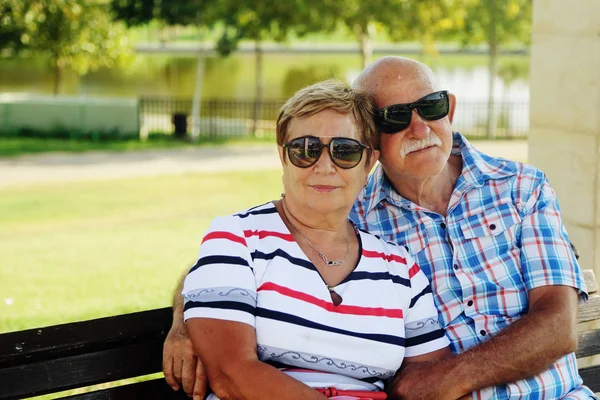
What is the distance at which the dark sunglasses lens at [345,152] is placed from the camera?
2.71m

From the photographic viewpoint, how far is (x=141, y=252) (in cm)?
896

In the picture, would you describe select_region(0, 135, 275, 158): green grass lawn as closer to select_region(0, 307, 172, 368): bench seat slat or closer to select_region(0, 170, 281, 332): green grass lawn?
select_region(0, 170, 281, 332): green grass lawn

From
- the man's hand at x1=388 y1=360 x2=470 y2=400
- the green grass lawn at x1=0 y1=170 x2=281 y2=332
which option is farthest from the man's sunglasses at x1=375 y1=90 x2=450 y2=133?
the green grass lawn at x1=0 y1=170 x2=281 y2=332

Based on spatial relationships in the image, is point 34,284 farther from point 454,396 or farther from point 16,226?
point 454,396

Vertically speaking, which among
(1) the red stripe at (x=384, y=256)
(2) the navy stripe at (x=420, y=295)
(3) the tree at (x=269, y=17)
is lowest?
(2) the navy stripe at (x=420, y=295)

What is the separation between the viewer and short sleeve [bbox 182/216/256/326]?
246 centimetres

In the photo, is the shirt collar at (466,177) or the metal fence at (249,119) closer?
the shirt collar at (466,177)

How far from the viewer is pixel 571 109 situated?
16.9ft

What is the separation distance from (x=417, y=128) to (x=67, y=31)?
20.4m

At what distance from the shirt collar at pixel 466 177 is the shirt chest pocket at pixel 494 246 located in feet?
0.42

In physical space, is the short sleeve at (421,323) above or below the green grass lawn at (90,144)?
above

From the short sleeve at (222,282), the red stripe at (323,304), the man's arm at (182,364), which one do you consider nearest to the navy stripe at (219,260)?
the short sleeve at (222,282)

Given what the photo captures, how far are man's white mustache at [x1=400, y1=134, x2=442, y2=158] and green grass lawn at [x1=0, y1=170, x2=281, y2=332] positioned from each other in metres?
2.15

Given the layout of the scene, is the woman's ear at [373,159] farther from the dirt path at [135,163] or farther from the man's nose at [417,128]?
the dirt path at [135,163]
